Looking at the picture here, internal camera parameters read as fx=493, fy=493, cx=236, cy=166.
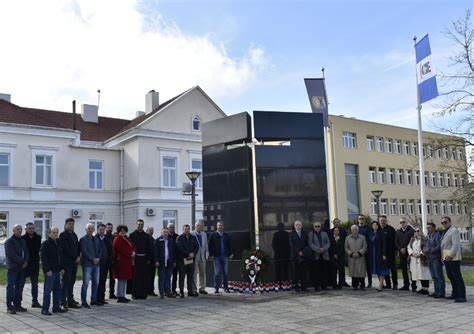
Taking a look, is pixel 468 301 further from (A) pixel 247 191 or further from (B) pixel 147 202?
(B) pixel 147 202

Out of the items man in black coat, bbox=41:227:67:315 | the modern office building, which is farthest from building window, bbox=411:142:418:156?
man in black coat, bbox=41:227:67:315

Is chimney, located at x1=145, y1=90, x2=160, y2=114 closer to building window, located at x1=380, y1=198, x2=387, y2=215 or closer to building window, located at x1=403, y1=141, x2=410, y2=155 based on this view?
building window, located at x1=380, y1=198, x2=387, y2=215

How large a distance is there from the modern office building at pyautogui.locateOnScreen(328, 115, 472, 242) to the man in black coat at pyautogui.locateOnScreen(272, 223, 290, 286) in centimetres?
2447

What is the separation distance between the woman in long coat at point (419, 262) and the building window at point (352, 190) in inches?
1102

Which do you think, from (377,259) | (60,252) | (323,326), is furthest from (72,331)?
(377,259)

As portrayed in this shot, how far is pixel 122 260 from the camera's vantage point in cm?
1134

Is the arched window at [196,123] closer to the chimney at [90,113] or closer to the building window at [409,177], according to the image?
the chimney at [90,113]

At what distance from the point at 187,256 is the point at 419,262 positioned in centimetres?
546

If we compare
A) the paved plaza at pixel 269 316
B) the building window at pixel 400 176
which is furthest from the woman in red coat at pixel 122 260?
the building window at pixel 400 176

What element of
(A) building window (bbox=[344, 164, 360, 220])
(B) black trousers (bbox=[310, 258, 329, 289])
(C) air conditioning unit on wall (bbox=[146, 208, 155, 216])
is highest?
(A) building window (bbox=[344, 164, 360, 220])

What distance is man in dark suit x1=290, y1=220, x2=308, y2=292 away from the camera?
1201 centimetres

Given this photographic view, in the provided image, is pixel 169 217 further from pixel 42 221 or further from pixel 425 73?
pixel 425 73

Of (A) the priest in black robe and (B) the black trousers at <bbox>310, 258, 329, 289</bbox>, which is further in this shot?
(B) the black trousers at <bbox>310, 258, 329, 289</bbox>

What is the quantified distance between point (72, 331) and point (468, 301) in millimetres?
7847
